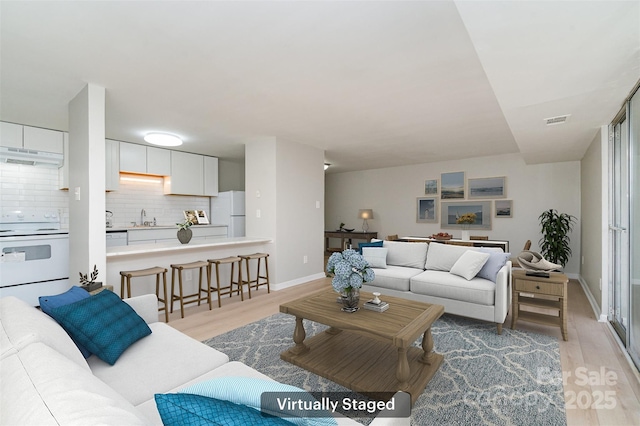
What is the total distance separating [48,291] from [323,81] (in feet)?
14.2

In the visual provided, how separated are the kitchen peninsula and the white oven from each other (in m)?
1.07

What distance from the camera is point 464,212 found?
22.3 ft

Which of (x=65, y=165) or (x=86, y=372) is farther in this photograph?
(x=65, y=165)

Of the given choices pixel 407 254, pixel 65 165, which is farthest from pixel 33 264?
pixel 407 254

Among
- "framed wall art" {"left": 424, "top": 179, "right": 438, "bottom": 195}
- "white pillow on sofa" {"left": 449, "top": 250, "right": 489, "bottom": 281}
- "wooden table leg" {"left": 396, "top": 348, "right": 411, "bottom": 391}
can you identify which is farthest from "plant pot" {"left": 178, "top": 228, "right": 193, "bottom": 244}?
"framed wall art" {"left": 424, "top": 179, "right": 438, "bottom": 195}

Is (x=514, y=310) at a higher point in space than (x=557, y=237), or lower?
lower

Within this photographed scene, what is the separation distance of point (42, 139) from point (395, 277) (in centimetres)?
520

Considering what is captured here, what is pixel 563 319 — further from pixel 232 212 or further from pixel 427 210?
pixel 232 212

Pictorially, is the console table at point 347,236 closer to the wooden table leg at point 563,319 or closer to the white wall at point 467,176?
the white wall at point 467,176

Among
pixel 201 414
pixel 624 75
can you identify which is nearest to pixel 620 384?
pixel 624 75

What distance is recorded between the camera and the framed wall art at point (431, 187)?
23.6ft

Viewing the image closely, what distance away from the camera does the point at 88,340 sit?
1.58 meters

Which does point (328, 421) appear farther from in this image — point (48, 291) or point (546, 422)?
point (48, 291)

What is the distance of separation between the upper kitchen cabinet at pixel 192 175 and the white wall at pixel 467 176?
3842mm
